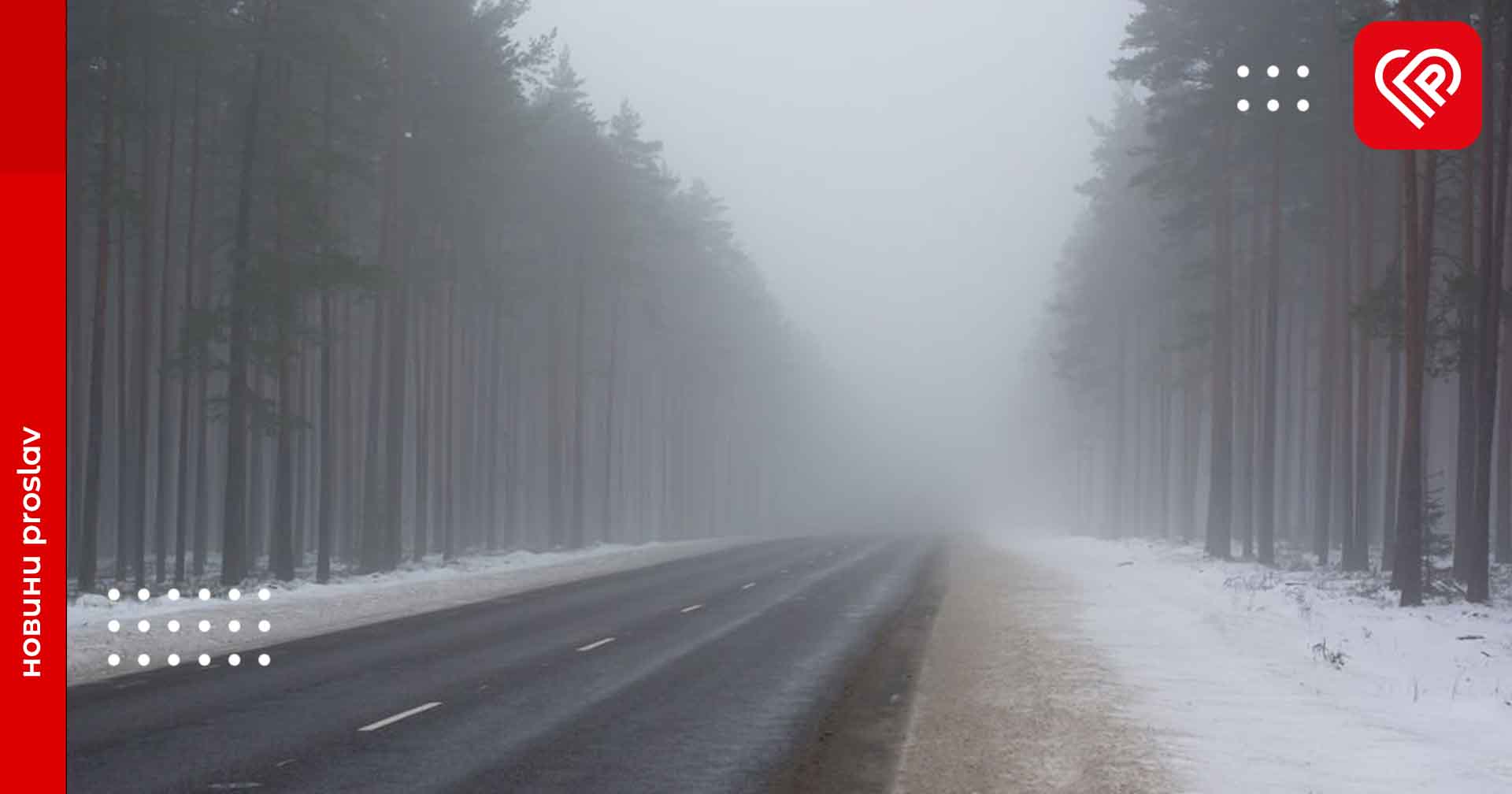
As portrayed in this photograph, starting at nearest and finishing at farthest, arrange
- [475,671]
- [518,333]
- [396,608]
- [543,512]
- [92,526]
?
1. [475,671]
2. [396,608]
3. [92,526]
4. [518,333]
5. [543,512]

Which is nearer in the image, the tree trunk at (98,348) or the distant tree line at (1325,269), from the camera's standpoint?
the distant tree line at (1325,269)

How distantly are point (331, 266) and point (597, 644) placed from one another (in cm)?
1268


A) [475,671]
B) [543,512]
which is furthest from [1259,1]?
[543,512]

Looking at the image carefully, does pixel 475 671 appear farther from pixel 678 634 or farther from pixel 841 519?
pixel 841 519

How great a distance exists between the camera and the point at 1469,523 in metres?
24.3

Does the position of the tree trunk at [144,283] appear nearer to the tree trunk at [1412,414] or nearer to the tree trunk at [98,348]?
the tree trunk at [98,348]

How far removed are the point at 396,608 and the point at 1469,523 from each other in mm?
19967

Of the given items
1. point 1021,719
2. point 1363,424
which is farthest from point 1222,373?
point 1021,719

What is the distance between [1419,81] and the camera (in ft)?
61.5

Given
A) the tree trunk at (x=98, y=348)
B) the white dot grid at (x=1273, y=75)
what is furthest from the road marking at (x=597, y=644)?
the white dot grid at (x=1273, y=75)

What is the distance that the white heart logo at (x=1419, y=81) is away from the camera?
1839 cm

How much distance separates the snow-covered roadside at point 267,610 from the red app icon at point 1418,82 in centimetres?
1693

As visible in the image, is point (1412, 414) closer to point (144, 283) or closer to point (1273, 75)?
point (1273, 75)
